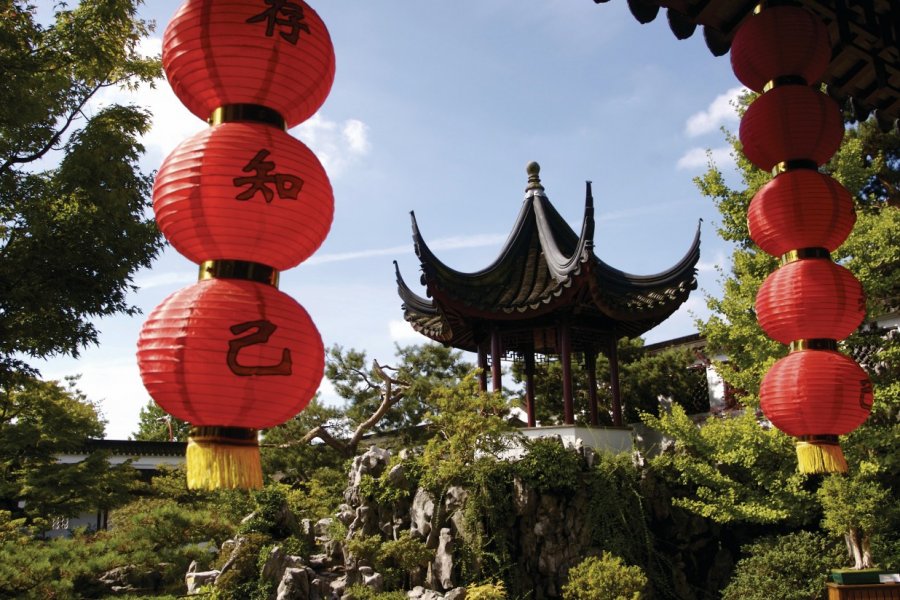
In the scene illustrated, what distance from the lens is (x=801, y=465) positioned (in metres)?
3.58

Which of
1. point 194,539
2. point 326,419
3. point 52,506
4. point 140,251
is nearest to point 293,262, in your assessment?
point 140,251

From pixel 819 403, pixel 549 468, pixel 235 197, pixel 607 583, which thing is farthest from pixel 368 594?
pixel 235 197

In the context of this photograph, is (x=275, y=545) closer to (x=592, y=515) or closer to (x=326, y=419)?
(x=592, y=515)

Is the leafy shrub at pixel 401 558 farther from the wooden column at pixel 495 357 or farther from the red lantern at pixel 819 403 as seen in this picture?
the red lantern at pixel 819 403

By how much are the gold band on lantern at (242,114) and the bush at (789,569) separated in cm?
893

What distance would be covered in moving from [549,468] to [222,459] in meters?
8.09

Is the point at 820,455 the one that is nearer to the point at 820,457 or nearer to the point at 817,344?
the point at 820,457

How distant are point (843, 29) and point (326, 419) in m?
15.6

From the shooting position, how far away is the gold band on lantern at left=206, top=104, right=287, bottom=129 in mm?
2229

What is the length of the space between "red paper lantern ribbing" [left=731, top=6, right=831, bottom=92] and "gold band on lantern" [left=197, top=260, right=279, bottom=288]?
3301 millimetres

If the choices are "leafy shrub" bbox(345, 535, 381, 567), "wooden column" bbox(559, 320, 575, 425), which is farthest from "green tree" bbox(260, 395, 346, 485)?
"wooden column" bbox(559, 320, 575, 425)

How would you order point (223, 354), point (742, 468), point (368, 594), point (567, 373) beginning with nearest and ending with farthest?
point (223, 354), point (368, 594), point (742, 468), point (567, 373)

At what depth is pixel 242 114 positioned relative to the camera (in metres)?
2.23

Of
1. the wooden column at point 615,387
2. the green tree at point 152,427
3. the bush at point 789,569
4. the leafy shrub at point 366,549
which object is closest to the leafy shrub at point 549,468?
the wooden column at point 615,387
